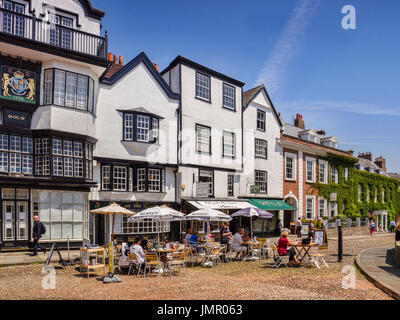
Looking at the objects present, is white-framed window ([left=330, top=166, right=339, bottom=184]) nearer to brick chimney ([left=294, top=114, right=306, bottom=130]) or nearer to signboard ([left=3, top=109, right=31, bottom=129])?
brick chimney ([left=294, top=114, right=306, bottom=130])

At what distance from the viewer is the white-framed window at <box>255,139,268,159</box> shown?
93.0 feet

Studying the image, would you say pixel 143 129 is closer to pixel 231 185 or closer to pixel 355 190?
pixel 231 185

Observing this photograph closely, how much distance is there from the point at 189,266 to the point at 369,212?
3353cm

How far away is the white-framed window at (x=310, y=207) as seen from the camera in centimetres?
3220

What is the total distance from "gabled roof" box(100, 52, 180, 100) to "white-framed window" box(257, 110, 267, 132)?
8365mm

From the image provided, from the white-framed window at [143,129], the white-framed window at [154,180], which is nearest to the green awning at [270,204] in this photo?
the white-framed window at [154,180]

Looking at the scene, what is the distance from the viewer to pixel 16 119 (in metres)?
17.2

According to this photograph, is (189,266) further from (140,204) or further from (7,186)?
(7,186)

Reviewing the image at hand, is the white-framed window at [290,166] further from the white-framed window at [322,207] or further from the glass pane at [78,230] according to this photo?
the glass pane at [78,230]

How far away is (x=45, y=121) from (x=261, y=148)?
16.6m

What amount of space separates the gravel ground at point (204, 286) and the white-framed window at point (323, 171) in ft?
70.1

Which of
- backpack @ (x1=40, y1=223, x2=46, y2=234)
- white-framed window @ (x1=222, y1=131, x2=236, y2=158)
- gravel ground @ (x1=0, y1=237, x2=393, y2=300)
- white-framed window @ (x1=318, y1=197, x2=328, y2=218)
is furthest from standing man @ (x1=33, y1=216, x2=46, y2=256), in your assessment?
white-framed window @ (x1=318, y1=197, x2=328, y2=218)

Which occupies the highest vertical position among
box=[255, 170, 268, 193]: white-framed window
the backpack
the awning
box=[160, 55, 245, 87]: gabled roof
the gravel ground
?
box=[160, 55, 245, 87]: gabled roof
